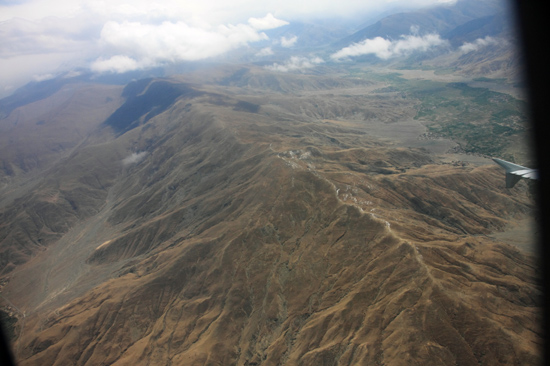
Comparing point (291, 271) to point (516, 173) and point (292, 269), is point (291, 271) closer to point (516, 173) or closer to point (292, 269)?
point (292, 269)

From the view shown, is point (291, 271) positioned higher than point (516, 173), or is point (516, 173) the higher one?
point (516, 173)

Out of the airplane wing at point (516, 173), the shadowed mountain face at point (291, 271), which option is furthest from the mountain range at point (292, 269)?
the airplane wing at point (516, 173)

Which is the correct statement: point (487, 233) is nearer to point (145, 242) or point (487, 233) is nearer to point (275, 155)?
point (275, 155)

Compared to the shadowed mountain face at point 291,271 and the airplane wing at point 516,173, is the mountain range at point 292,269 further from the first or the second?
the airplane wing at point 516,173

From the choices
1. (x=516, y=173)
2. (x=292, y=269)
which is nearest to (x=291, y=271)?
(x=292, y=269)

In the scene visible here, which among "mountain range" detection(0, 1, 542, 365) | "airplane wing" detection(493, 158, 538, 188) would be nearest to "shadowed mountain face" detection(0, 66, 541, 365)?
"mountain range" detection(0, 1, 542, 365)

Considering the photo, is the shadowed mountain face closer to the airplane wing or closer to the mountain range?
the mountain range

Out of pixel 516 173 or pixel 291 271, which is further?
pixel 291 271

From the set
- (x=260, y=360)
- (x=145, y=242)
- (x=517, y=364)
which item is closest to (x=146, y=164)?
(x=145, y=242)
